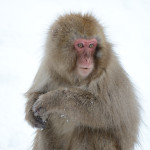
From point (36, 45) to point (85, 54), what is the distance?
471 cm

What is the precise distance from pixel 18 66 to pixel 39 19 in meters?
3.03

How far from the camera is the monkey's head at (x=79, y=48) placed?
3805 millimetres

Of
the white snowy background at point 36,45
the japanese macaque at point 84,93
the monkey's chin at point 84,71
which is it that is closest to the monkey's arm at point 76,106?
the japanese macaque at point 84,93

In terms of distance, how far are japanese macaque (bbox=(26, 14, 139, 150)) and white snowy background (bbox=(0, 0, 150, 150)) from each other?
40 cm

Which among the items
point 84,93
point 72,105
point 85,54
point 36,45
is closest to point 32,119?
point 72,105

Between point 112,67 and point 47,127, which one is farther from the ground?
point 112,67

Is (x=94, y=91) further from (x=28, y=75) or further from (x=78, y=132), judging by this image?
(x=28, y=75)

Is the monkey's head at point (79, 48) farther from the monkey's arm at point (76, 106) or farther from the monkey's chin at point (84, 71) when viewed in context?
the monkey's arm at point (76, 106)

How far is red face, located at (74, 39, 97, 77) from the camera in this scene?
3.75 m

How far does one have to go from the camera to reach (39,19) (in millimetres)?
9797

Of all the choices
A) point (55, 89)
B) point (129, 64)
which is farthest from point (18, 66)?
point (55, 89)

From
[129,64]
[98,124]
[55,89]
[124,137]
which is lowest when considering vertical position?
[129,64]

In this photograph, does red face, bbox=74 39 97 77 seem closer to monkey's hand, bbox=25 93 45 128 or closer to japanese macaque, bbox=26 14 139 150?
japanese macaque, bbox=26 14 139 150

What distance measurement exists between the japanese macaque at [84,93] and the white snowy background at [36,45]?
40 centimetres
